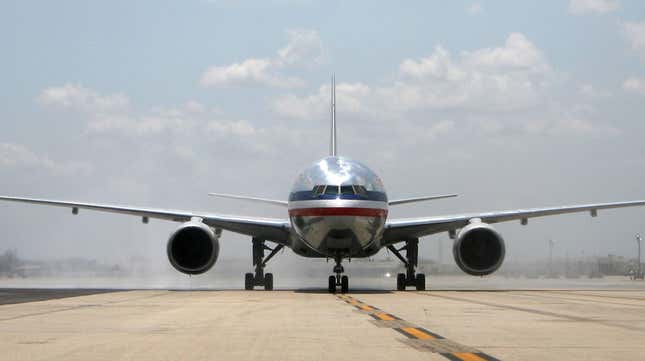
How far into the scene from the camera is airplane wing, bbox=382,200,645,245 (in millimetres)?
27547

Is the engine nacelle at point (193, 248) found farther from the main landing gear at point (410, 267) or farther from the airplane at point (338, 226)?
the main landing gear at point (410, 267)

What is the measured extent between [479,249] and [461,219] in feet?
3.44

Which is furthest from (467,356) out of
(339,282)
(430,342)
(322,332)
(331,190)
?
(339,282)

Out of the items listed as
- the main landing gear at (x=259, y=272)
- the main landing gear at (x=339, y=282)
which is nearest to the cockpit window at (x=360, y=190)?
the main landing gear at (x=339, y=282)

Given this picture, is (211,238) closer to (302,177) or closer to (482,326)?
(302,177)

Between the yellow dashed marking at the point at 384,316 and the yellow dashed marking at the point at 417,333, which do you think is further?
the yellow dashed marking at the point at 384,316

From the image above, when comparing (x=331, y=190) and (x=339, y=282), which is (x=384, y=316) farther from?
(x=339, y=282)

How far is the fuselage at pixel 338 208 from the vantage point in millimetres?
24328

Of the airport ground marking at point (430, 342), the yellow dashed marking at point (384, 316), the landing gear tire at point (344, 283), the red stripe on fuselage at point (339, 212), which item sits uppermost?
the red stripe on fuselage at point (339, 212)

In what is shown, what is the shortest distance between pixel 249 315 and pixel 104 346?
16.8ft

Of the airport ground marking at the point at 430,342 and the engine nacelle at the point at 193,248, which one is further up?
the engine nacelle at the point at 193,248

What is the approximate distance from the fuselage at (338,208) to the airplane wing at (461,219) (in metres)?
2.01

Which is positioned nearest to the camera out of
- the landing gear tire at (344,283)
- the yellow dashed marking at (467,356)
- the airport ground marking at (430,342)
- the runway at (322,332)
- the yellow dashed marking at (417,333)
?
the yellow dashed marking at (467,356)

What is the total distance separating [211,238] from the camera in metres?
26.5
